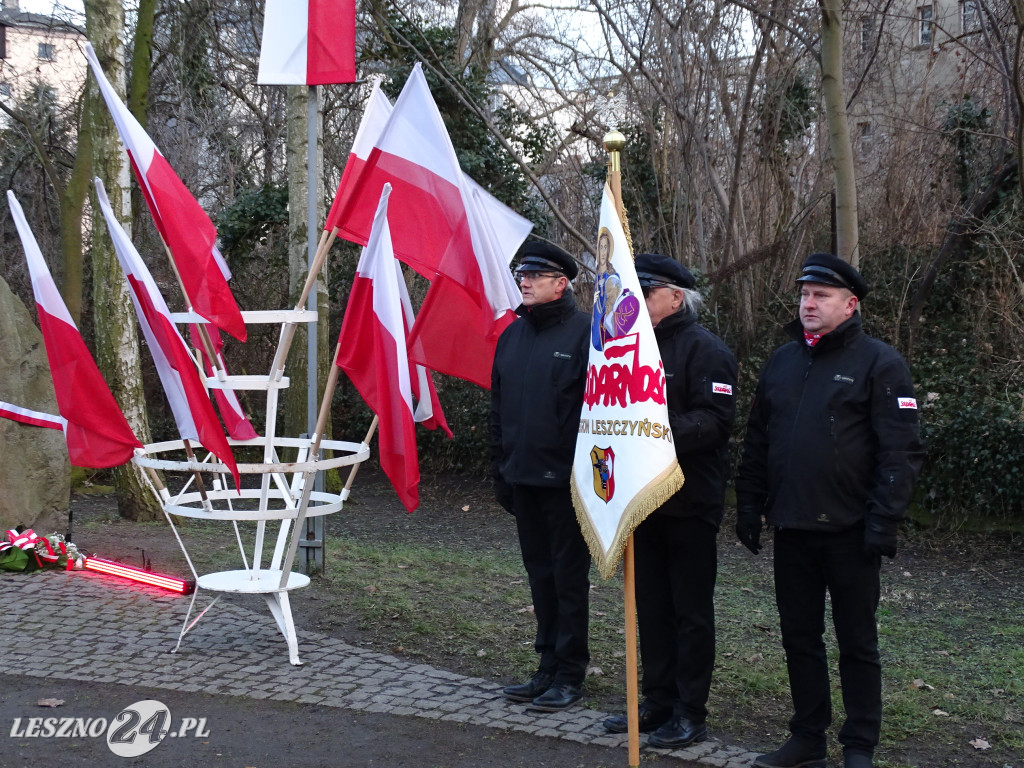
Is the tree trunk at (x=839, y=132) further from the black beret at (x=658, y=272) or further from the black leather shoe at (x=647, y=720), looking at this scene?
the black leather shoe at (x=647, y=720)

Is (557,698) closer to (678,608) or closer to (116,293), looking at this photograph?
(678,608)

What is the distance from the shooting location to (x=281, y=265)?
50.9 feet

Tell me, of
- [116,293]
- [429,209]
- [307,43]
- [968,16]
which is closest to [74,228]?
[116,293]

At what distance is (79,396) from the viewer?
516cm

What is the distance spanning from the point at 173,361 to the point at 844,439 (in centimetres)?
303

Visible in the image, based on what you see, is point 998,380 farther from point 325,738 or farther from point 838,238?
point 325,738

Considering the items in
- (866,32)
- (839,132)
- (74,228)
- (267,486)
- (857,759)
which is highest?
(866,32)

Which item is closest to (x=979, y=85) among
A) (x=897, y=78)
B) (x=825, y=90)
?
(x=897, y=78)

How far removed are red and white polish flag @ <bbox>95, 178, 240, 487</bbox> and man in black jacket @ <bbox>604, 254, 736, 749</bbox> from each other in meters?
1.93

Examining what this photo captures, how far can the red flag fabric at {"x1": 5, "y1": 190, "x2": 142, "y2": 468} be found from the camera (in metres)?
5.15

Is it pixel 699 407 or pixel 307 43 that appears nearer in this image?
pixel 699 407

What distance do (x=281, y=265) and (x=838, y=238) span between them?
9.23m

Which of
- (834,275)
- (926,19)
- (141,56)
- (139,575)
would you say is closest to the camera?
(834,275)

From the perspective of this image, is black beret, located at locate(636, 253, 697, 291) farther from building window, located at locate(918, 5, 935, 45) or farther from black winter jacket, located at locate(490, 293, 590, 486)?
building window, located at locate(918, 5, 935, 45)
